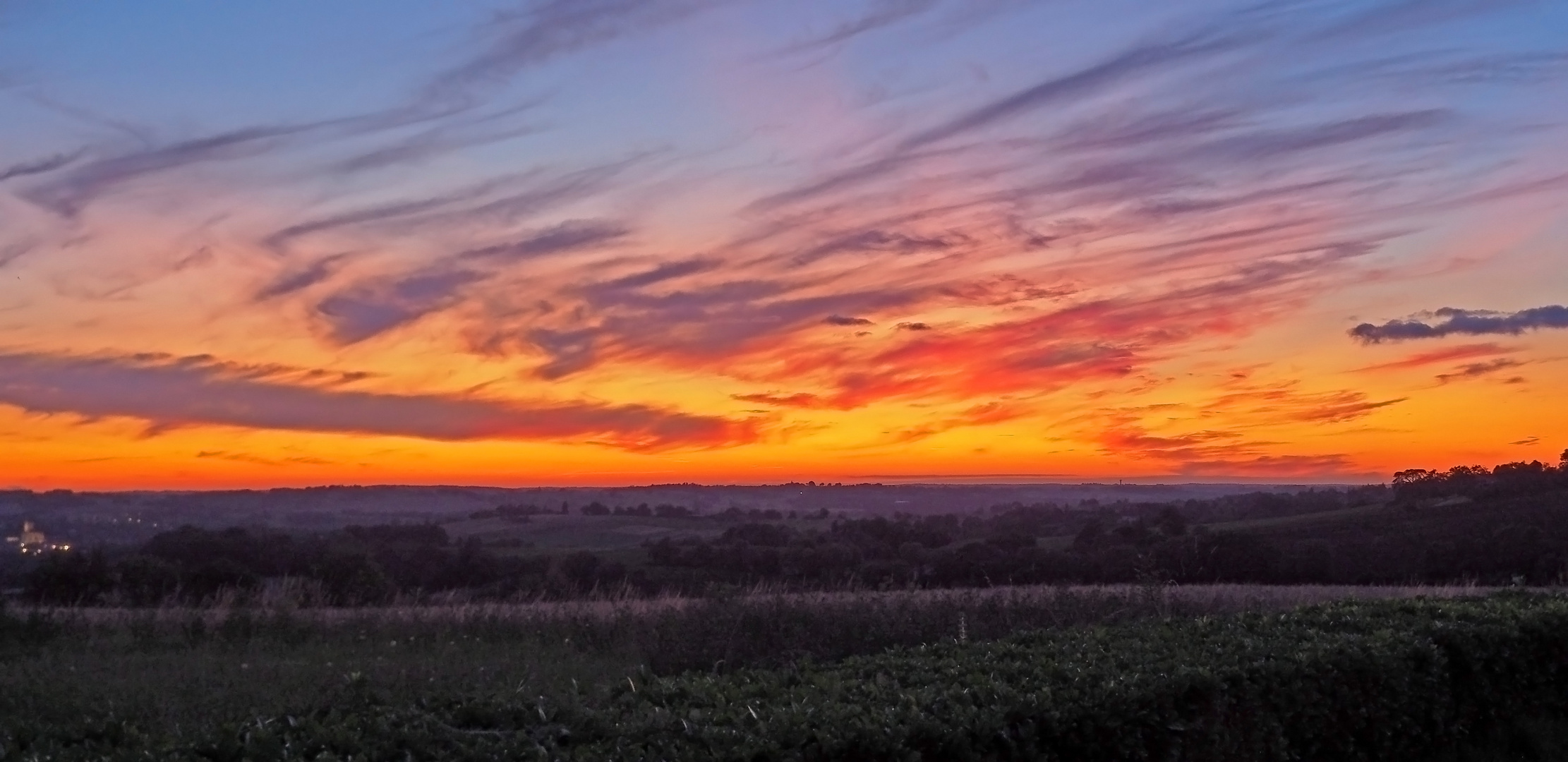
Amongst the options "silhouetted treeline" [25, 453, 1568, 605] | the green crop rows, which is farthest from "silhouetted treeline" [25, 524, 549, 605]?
the green crop rows

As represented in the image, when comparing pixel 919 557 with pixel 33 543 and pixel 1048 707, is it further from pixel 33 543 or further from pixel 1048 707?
pixel 1048 707

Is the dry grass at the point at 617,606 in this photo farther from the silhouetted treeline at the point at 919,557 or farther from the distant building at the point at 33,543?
the distant building at the point at 33,543

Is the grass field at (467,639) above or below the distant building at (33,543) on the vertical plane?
below

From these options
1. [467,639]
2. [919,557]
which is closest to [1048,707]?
[467,639]

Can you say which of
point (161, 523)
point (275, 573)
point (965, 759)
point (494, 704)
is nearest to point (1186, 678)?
point (965, 759)

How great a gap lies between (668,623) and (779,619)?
1307 mm

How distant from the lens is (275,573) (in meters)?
29.3

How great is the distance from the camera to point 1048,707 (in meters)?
6.61

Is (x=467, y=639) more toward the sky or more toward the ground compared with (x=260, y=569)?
more toward the sky

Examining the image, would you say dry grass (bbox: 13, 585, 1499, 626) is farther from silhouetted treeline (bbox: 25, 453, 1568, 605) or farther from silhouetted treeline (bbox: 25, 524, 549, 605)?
silhouetted treeline (bbox: 25, 524, 549, 605)

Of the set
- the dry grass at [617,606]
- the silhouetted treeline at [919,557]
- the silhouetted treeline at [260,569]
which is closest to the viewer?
the dry grass at [617,606]

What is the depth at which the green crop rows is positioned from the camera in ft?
17.8

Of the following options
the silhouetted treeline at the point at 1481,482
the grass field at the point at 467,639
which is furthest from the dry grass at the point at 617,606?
the silhouetted treeline at the point at 1481,482

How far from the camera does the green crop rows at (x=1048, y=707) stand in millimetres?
5426
